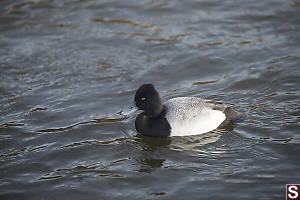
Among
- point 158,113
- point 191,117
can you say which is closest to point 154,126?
point 158,113

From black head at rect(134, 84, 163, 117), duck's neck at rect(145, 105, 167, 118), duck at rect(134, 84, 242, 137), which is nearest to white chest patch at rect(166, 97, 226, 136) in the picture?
duck at rect(134, 84, 242, 137)

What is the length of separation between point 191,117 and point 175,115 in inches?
10.7

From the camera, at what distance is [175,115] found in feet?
23.4

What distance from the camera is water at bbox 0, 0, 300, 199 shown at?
6113mm

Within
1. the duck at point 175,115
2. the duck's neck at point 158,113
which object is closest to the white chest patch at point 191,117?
the duck at point 175,115

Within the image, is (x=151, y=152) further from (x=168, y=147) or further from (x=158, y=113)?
(x=158, y=113)

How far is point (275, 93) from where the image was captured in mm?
8328

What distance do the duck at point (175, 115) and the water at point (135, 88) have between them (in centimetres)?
17

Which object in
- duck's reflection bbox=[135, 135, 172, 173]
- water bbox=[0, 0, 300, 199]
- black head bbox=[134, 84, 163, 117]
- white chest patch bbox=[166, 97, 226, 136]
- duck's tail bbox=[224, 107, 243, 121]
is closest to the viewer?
water bbox=[0, 0, 300, 199]

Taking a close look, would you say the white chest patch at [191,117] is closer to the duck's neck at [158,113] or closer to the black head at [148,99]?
the duck's neck at [158,113]

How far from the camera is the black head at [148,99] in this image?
6.98 metres

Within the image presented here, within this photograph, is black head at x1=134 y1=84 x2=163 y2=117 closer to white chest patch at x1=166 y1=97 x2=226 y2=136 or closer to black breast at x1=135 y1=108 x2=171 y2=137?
black breast at x1=135 y1=108 x2=171 y2=137

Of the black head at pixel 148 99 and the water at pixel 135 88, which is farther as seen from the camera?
the black head at pixel 148 99

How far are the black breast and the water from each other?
158 mm
